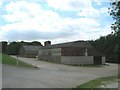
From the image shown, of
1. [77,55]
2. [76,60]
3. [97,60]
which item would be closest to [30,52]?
[97,60]

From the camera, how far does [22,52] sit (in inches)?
4865

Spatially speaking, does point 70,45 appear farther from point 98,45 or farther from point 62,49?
point 98,45

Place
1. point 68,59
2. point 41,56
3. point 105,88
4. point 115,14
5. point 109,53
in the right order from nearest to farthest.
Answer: point 105,88 < point 115,14 < point 68,59 < point 109,53 < point 41,56

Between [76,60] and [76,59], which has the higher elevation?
[76,59]

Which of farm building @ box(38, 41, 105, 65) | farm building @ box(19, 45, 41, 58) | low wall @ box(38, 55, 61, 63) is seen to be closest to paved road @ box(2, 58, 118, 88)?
farm building @ box(38, 41, 105, 65)

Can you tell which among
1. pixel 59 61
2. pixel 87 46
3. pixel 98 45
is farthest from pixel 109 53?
pixel 59 61

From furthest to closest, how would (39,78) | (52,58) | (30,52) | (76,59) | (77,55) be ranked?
(30,52), (52,58), (77,55), (76,59), (39,78)

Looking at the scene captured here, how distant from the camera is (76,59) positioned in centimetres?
6956

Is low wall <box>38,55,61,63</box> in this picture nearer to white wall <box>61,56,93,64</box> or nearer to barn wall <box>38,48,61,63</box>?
barn wall <box>38,48,61,63</box>

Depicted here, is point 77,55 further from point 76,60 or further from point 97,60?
point 97,60

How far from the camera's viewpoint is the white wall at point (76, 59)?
68.9 metres

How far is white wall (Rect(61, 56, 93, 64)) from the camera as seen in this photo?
68938 mm

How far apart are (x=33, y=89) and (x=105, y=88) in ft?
14.6

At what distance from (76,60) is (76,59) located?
273mm
